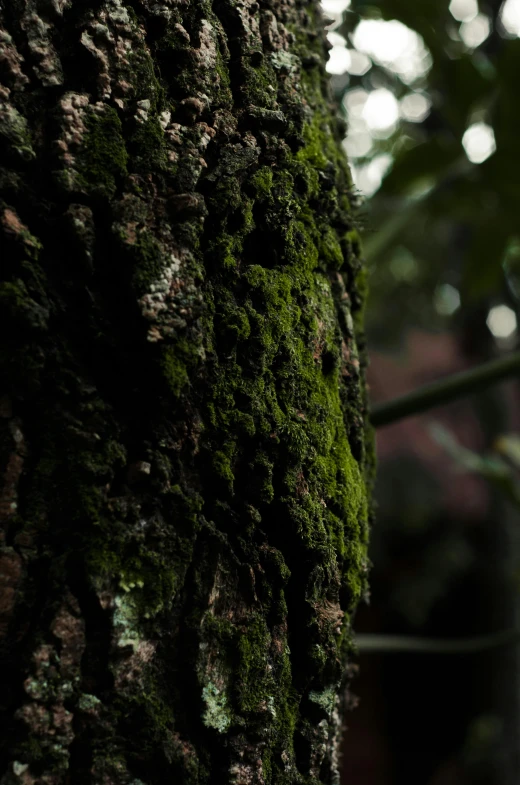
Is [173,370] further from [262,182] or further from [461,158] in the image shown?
[461,158]

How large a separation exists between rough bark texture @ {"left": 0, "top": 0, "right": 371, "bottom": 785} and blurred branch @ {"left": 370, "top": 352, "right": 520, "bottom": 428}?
0.51 metres

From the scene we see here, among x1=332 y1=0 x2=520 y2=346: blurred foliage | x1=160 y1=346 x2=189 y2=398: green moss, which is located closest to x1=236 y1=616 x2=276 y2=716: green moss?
x1=160 y1=346 x2=189 y2=398: green moss

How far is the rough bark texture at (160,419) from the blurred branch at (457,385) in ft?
1.68

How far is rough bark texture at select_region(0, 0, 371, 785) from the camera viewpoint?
0.47 metres

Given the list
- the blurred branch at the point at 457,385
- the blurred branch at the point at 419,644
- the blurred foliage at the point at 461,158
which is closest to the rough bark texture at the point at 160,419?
the blurred branch at the point at 457,385

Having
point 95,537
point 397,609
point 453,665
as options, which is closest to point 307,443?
point 95,537

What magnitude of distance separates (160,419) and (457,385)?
2.49 feet

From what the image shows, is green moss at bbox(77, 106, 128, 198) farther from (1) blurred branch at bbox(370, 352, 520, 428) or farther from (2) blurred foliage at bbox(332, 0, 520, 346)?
(2) blurred foliage at bbox(332, 0, 520, 346)

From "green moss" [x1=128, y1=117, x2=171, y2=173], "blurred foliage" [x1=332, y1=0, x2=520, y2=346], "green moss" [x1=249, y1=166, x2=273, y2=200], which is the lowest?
"green moss" [x1=128, y1=117, x2=171, y2=173]

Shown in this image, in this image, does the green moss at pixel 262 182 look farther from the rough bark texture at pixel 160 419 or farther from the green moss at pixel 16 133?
the green moss at pixel 16 133

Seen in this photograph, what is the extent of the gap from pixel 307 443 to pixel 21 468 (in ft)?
0.79

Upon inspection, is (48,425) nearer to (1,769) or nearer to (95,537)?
(95,537)

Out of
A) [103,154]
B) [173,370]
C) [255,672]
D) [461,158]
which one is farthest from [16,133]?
[461,158]

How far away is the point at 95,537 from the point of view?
48 cm
